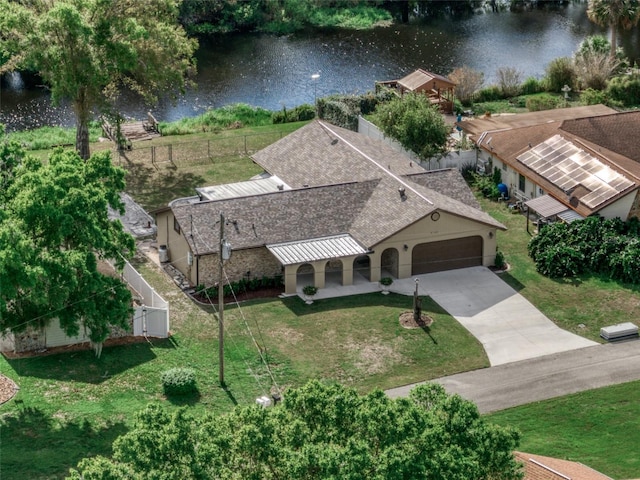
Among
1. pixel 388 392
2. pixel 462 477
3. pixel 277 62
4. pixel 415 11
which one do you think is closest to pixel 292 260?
pixel 388 392

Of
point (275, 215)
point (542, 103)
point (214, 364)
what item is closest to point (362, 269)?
point (275, 215)

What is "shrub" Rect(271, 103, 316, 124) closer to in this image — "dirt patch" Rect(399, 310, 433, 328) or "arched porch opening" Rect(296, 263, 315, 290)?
"arched porch opening" Rect(296, 263, 315, 290)

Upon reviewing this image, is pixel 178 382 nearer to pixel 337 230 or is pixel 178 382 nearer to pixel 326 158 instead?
pixel 337 230

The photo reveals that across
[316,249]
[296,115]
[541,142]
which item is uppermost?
[541,142]

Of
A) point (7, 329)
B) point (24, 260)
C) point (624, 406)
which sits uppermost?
point (24, 260)

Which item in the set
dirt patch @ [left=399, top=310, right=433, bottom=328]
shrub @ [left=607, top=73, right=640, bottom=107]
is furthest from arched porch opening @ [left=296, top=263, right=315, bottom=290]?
shrub @ [left=607, top=73, right=640, bottom=107]

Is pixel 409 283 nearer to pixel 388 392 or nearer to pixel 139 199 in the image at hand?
pixel 388 392

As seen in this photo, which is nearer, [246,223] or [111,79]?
[246,223]
